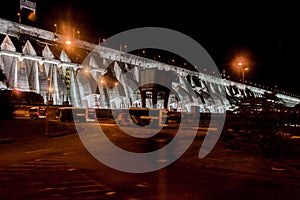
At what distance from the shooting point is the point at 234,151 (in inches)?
552

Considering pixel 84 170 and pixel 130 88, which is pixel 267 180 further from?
pixel 130 88

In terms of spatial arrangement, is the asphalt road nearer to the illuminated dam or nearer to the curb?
the curb

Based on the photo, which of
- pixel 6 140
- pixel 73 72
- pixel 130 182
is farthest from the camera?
pixel 73 72

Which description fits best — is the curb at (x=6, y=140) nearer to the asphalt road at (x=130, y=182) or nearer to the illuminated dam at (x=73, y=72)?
the asphalt road at (x=130, y=182)

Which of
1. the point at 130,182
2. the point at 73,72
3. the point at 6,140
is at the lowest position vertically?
the point at 130,182

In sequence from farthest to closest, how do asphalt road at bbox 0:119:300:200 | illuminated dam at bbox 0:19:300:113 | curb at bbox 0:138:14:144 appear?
illuminated dam at bbox 0:19:300:113
curb at bbox 0:138:14:144
asphalt road at bbox 0:119:300:200

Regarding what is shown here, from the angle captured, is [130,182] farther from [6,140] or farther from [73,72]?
[73,72]

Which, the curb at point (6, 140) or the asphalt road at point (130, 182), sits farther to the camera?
the curb at point (6, 140)

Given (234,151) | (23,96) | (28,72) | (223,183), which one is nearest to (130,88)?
(28,72)

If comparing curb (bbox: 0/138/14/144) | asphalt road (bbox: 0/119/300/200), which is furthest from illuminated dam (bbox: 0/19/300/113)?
asphalt road (bbox: 0/119/300/200)

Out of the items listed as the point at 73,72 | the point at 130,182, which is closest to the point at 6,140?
the point at 130,182

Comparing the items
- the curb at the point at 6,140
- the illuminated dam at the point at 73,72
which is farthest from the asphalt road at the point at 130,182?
the illuminated dam at the point at 73,72

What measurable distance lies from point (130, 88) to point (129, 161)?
8868 cm

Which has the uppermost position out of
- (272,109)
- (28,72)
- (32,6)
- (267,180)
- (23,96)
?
(32,6)
